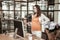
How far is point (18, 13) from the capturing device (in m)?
1.58

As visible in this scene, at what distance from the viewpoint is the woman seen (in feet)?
5.03

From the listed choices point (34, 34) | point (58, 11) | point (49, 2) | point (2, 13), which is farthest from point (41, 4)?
point (2, 13)

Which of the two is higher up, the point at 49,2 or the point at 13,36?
the point at 49,2

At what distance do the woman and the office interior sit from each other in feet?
0.12

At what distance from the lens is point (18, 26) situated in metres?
1.59

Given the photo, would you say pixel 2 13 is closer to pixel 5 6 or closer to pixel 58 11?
pixel 5 6

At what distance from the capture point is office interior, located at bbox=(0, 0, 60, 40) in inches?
60.4

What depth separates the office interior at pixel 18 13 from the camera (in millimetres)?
1535

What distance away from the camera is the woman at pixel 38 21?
5.03ft

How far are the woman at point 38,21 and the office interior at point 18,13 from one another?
0.04 meters

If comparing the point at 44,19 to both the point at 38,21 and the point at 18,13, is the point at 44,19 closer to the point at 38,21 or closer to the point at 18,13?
the point at 38,21

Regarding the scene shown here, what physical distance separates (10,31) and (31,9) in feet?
1.17

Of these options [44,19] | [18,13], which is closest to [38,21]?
[44,19]

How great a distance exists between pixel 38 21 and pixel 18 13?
0.25 meters
